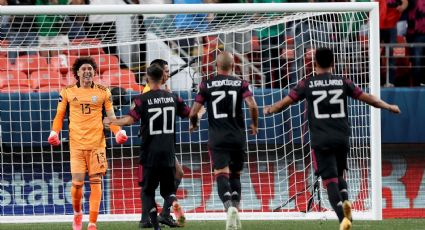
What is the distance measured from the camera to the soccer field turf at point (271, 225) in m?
13.0

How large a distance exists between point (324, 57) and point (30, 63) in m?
6.31

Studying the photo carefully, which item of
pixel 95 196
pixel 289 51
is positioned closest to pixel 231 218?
pixel 95 196

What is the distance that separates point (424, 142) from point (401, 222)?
379 centimetres

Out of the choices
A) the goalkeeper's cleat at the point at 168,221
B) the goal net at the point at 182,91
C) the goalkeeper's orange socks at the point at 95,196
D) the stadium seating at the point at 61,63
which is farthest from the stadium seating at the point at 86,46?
the goalkeeper's orange socks at the point at 95,196

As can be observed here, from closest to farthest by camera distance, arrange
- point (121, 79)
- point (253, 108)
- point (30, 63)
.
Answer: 1. point (253, 108)
2. point (121, 79)
3. point (30, 63)

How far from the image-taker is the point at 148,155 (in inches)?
452

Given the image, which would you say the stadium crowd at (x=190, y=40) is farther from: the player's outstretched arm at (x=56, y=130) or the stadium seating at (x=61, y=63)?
the player's outstretched arm at (x=56, y=130)

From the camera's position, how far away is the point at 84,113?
12.3 m

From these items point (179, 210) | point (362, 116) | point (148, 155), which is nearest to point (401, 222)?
point (362, 116)

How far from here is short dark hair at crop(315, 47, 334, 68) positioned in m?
11.3

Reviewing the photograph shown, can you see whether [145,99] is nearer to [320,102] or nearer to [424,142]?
[320,102]

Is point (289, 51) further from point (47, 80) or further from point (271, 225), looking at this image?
point (47, 80)

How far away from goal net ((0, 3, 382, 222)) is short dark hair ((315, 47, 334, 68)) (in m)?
3.75

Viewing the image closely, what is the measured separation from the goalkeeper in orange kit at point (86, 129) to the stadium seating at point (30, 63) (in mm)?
4012
